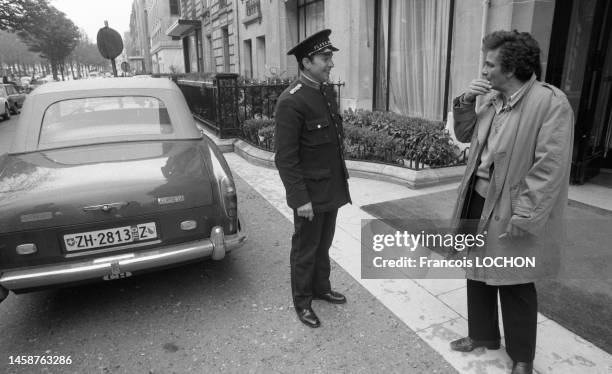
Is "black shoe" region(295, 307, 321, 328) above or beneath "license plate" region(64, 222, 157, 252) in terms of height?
beneath

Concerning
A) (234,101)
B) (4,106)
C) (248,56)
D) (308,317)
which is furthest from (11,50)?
(308,317)

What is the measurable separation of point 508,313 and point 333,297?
1349 millimetres

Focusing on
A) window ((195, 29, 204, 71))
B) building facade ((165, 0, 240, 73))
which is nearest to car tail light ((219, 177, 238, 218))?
building facade ((165, 0, 240, 73))

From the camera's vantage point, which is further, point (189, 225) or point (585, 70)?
point (585, 70)

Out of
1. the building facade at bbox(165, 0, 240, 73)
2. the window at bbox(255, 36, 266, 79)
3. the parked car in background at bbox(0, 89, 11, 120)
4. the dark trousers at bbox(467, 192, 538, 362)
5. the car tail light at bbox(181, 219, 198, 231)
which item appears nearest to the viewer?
the dark trousers at bbox(467, 192, 538, 362)

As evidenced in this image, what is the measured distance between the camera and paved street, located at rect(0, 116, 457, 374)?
2.73 metres

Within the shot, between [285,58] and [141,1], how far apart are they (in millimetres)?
64363

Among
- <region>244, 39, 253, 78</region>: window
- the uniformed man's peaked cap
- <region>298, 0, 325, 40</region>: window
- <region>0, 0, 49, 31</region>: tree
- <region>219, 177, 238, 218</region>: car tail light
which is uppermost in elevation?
<region>0, 0, 49, 31</region>: tree

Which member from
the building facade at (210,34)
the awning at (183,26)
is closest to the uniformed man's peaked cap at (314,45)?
the building facade at (210,34)

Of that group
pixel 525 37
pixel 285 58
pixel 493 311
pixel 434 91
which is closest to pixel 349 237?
pixel 493 311

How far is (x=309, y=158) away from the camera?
9.52ft

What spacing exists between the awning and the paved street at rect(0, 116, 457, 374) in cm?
2500

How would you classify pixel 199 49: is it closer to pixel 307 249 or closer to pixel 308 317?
Answer: pixel 307 249

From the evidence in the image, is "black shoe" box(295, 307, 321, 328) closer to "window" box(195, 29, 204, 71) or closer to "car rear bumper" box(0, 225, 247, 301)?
"car rear bumper" box(0, 225, 247, 301)
